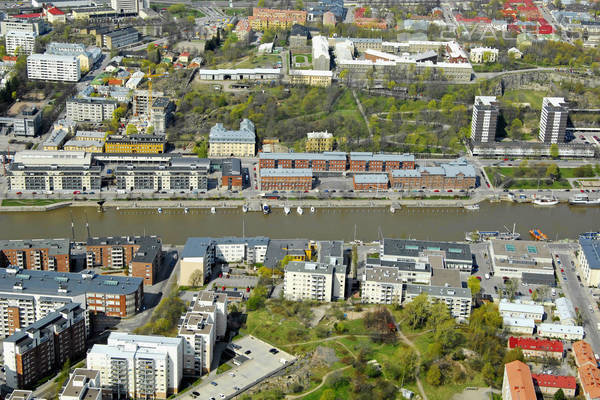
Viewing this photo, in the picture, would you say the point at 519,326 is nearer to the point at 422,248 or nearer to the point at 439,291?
the point at 439,291

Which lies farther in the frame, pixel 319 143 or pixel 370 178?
pixel 319 143

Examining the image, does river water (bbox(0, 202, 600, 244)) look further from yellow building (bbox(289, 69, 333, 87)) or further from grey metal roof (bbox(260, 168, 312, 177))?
yellow building (bbox(289, 69, 333, 87))

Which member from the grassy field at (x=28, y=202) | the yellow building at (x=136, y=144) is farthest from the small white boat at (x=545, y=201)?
the grassy field at (x=28, y=202)

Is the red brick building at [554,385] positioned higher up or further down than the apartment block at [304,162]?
further down

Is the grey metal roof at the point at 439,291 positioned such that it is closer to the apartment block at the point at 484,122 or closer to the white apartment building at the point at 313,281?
the white apartment building at the point at 313,281

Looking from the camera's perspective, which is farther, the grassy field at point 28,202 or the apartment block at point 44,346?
the grassy field at point 28,202

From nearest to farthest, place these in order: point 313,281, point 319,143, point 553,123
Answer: point 313,281, point 319,143, point 553,123

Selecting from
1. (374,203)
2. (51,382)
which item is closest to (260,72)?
(374,203)

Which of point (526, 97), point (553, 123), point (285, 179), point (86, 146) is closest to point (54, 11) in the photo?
point (86, 146)
